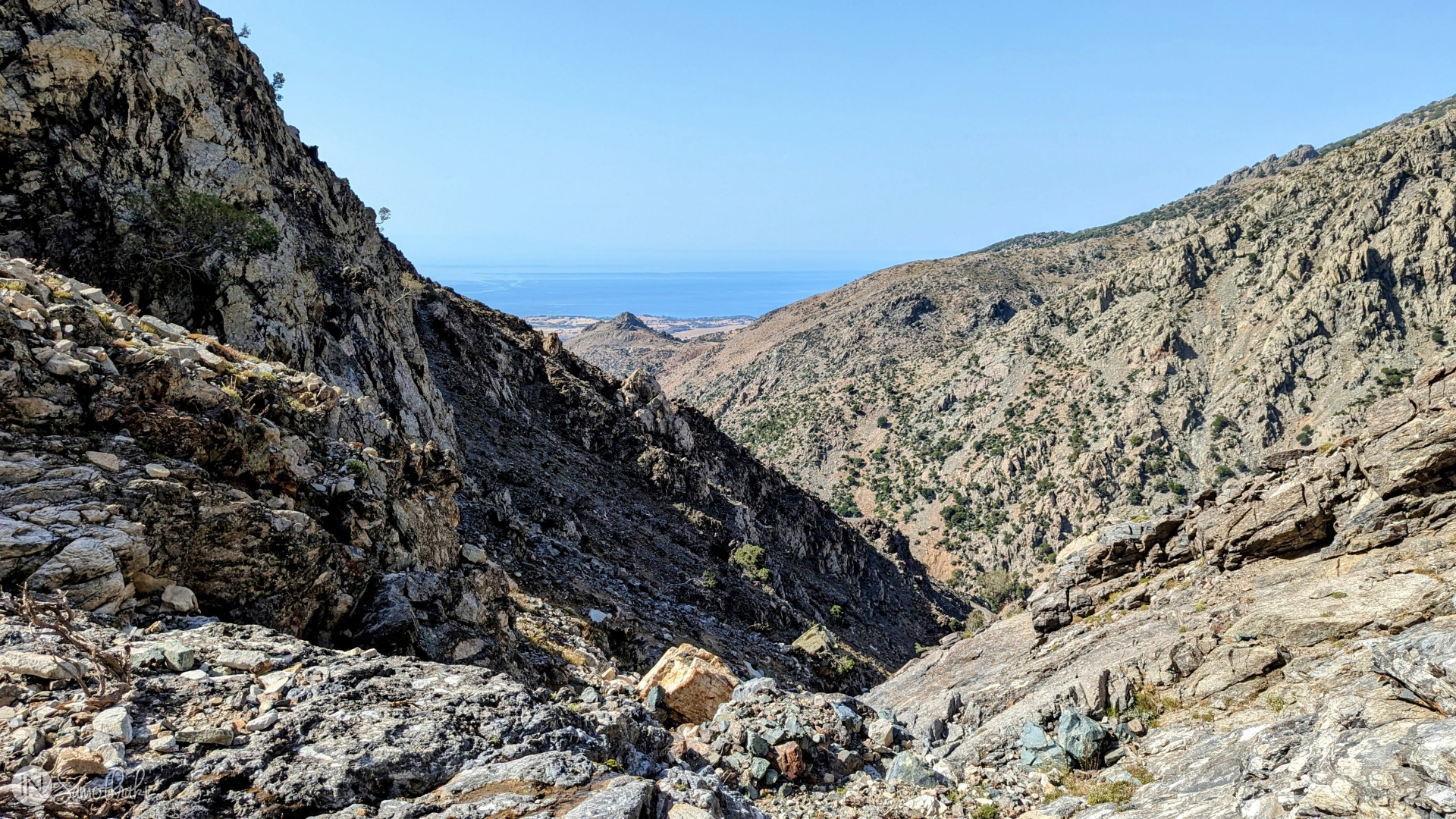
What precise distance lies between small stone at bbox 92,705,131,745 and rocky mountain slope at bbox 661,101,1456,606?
214 ft

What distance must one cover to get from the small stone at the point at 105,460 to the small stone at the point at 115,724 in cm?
349

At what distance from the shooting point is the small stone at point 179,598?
7.15 metres

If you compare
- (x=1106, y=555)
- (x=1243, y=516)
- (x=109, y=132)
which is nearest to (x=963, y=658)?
(x=1106, y=555)

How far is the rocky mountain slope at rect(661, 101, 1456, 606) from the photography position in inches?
2383

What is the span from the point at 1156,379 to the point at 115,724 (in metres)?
82.3

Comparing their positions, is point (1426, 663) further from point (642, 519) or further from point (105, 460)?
point (642, 519)

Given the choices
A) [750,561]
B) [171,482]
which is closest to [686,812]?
[171,482]

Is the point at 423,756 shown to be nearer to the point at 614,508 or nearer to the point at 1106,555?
the point at 1106,555

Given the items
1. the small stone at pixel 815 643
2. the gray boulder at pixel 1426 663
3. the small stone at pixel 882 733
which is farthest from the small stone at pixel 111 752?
the small stone at pixel 815 643

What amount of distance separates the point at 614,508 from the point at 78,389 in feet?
78.3

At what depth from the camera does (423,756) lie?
19.1 feet

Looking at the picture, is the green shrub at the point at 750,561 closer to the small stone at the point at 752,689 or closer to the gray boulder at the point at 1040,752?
the small stone at the point at 752,689

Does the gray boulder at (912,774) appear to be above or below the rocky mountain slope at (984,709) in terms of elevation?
below

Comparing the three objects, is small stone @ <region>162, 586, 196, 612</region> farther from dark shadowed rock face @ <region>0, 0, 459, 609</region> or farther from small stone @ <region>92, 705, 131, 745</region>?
dark shadowed rock face @ <region>0, 0, 459, 609</region>
